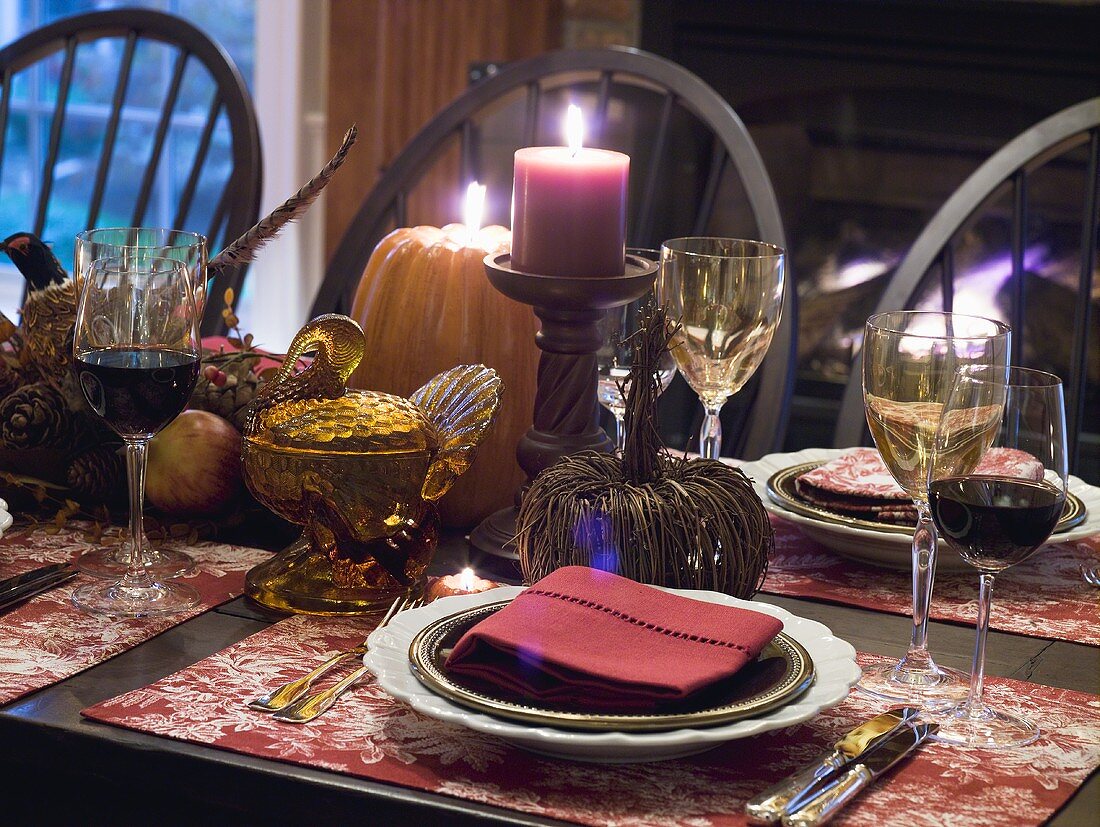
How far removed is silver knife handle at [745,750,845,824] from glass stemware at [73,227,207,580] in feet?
1.57

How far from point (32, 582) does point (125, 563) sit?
0.07 meters

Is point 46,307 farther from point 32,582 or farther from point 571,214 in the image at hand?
point 571,214

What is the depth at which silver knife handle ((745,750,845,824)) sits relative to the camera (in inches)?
22.4

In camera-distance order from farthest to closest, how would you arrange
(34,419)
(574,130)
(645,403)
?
(34,419) → (574,130) → (645,403)

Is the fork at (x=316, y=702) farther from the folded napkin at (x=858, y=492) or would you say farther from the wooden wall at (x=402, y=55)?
the wooden wall at (x=402, y=55)

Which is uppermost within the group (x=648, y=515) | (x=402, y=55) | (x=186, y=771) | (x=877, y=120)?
(x=402, y=55)

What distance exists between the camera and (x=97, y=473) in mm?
1006

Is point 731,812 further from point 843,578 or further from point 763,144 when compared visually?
point 763,144

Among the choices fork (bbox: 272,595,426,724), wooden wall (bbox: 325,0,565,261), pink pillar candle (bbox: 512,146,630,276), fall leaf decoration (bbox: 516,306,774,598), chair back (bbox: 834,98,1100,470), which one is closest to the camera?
fork (bbox: 272,595,426,724)

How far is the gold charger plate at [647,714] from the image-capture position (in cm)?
61

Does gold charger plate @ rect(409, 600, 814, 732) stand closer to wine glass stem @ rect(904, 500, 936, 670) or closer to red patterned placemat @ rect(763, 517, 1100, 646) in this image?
wine glass stem @ rect(904, 500, 936, 670)

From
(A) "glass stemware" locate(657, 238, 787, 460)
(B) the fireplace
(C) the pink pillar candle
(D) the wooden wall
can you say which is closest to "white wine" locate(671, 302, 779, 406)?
(A) "glass stemware" locate(657, 238, 787, 460)

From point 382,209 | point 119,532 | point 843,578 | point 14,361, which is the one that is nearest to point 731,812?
point 843,578

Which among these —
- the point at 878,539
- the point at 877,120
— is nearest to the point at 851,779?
the point at 878,539
